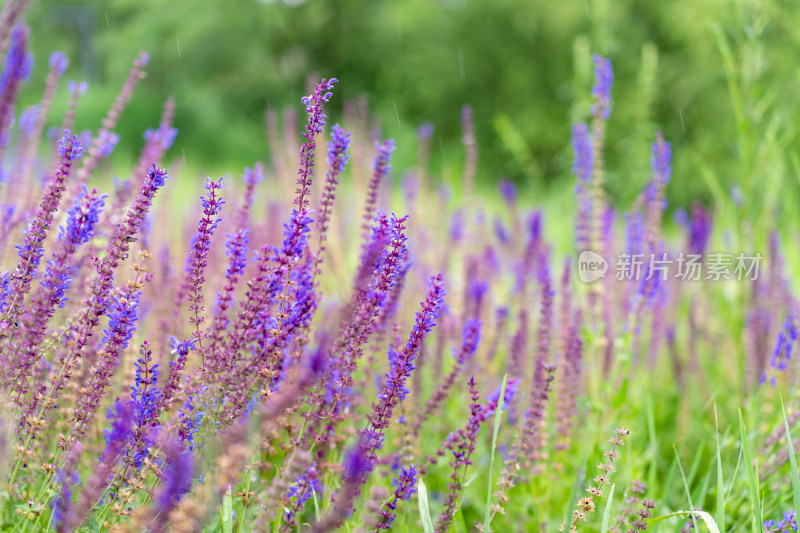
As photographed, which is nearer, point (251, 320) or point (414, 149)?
point (251, 320)

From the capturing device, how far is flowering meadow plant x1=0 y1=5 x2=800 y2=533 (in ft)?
5.53

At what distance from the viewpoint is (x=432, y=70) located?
75.5 feet

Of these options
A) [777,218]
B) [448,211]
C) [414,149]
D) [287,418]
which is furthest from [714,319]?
[414,149]

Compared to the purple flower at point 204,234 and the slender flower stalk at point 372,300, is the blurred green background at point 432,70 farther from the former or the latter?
the slender flower stalk at point 372,300

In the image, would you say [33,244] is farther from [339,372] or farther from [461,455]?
[461,455]

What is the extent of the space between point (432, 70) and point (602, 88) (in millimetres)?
19779

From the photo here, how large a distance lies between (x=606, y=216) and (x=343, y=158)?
3063mm

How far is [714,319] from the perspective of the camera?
16.5ft

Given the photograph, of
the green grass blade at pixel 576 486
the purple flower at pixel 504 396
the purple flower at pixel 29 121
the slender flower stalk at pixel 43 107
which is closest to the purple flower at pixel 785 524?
the green grass blade at pixel 576 486

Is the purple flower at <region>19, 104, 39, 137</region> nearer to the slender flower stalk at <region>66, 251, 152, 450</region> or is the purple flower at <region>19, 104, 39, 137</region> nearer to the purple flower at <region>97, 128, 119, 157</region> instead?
the purple flower at <region>97, 128, 119, 157</region>

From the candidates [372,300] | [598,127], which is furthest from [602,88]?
[372,300]

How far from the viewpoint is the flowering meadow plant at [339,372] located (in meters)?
1.69

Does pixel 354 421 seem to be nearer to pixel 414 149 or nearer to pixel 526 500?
pixel 526 500

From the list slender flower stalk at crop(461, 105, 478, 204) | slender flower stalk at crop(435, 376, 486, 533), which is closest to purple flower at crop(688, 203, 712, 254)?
slender flower stalk at crop(461, 105, 478, 204)
